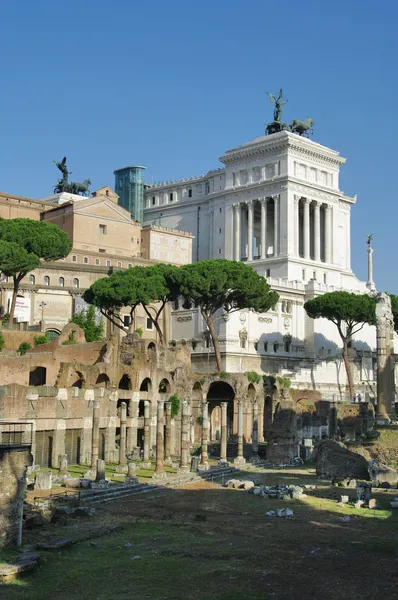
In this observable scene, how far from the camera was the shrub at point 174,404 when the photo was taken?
4781cm

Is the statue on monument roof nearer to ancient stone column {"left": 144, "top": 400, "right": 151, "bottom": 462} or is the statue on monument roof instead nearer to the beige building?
the beige building

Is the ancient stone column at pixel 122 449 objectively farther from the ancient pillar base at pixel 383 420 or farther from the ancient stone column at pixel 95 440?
the ancient pillar base at pixel 383 420

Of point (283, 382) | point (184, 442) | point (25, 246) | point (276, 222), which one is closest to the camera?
point (184, 442)

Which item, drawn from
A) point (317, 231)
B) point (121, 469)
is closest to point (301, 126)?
point (317, 231)

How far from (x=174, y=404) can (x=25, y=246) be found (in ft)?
54.5

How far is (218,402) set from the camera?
56344mm

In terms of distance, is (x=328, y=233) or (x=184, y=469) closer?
(x=184, y=469)

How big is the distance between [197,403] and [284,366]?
51.3 feet

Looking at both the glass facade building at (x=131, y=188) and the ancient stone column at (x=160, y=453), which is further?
the glass facade building at (x=131, y=188)

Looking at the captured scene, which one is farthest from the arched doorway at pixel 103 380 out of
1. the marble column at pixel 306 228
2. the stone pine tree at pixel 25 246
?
the marble column at pixel 306 228

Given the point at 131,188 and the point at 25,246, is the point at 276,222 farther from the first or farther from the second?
the point at 25,246

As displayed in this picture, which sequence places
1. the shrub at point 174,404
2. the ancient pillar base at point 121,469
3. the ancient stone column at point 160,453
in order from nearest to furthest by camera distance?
the ancient stone column at point 160,453
the ancient pillar base at point 121,469
the shrub at point 174,404

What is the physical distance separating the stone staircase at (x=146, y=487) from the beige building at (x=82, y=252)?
2296 centimetres

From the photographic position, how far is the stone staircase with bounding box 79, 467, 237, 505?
2801cm
